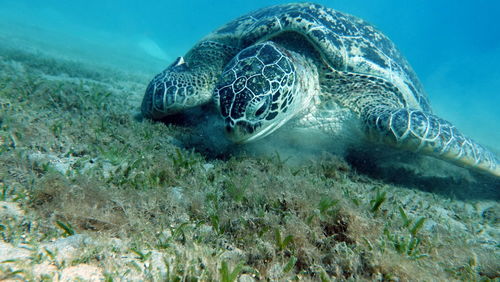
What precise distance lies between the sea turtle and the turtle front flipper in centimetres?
1

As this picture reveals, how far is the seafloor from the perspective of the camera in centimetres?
121

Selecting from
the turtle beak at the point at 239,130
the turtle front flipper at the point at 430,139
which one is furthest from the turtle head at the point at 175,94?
the turtle front flipper at the point at 430,139

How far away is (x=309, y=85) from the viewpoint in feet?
10.9

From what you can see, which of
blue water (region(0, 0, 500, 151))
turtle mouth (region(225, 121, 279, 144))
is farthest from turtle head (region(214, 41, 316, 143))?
blue water (region(0, 0, 500, 151))

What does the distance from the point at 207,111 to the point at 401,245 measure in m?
3.06

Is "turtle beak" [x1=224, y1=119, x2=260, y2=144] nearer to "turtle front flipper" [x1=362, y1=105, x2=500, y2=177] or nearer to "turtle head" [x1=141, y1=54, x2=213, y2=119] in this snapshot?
"turtle head" [x1=141, y1=54, x2=213, y2=119]

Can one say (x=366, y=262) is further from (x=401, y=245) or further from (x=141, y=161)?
(x=141, y=161)

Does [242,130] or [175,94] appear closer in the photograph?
[242,130]

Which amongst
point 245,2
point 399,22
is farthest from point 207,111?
point 399,22

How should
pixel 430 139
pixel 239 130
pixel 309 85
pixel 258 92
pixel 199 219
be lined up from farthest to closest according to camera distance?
pixel 309 85 → pixel 430 139 → pixel 258 92 → pixel 239 130 → pixel 199 219

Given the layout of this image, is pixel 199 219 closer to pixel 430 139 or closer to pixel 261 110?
pixel 261 110

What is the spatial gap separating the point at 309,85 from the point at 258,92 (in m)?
1.04

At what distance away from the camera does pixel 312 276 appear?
4.15 ft

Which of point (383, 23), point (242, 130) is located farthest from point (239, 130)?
point (383, 23)
